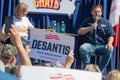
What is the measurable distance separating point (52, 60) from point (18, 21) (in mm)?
2192

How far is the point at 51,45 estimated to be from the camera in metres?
5.20

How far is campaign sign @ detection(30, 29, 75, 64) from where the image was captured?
200 inches

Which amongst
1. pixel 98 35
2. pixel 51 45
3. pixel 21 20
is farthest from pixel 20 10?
pixel 51 45

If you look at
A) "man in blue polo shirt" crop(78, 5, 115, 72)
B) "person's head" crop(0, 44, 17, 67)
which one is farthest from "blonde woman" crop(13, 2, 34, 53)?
"person's head" crop(0, 44, 17, 67)

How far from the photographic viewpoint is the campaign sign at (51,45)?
16.6 ft

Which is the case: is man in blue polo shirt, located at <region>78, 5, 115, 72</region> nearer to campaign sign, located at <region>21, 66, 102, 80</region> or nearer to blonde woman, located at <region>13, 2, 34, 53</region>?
blonde woman, located at <region>13, 2, 34, 53</region>

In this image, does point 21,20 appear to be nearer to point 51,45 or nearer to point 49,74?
point 51,45

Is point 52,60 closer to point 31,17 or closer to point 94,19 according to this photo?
point 94,19

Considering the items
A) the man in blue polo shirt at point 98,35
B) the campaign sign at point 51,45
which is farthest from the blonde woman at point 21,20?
the campaign sign at point 51,45

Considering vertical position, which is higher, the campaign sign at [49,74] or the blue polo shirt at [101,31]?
the campaign sign at [49,74]

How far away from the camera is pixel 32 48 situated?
5.45 metres

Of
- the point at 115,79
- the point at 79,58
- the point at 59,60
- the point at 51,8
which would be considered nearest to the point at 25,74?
the point at 115,79

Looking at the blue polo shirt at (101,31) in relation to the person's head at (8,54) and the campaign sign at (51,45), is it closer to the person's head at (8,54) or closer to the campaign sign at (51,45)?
the campaign sign at (51,45)

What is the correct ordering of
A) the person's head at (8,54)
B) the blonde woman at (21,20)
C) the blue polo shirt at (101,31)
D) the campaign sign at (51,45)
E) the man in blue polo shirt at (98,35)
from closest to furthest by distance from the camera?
1. the person's head at (8,54)
2. the campaign sign at (51,45)
3. the blonde woman at (21,20)
4. the man in blue polo shirt at (98,35)
5. the blue polo shirt at (101,31)
